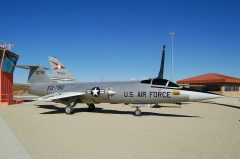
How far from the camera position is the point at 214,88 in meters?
48.6

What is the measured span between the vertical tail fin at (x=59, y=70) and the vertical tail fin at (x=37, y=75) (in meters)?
6.46

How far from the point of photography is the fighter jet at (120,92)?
13722mm

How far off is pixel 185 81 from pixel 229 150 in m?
49.5

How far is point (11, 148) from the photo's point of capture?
6.89 metres

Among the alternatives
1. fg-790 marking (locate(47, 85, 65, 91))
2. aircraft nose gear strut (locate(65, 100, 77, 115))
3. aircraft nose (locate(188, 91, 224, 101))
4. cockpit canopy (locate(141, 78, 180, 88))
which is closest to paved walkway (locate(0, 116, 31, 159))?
aircraft nose gear strut (locate(65, 100, 77, 115))

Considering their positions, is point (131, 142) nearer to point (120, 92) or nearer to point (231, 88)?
point (120, 92)

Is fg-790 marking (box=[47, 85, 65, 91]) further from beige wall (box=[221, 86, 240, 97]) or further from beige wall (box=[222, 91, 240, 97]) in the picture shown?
beige wall (box=[222, 91, 240, 97])

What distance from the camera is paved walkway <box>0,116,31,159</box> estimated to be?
6098 mm

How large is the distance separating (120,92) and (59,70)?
46.5 feet

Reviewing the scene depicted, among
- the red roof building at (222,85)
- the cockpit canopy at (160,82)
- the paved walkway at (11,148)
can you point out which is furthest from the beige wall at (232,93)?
the paved walkway at (11,148)

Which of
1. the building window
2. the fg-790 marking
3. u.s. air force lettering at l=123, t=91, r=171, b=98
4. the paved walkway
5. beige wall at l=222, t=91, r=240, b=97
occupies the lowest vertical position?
the paved walkway

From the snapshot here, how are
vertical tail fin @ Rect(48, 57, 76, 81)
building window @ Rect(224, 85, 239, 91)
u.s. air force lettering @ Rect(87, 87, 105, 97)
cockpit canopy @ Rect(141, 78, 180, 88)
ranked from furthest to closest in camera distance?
building window @ Rect(224, 85, 239, 91) < vertical tail fin @ Rect(48, 57, 76, 81) < u.s. air force lettering @ Rect(87, 87, 105, 97) < cockpit canopy @ Rect(141, 78, 180, 88)

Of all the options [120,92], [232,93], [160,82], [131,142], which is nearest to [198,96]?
[160,82]

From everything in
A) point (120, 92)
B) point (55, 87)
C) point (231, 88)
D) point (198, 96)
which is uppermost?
point (231, 88)
